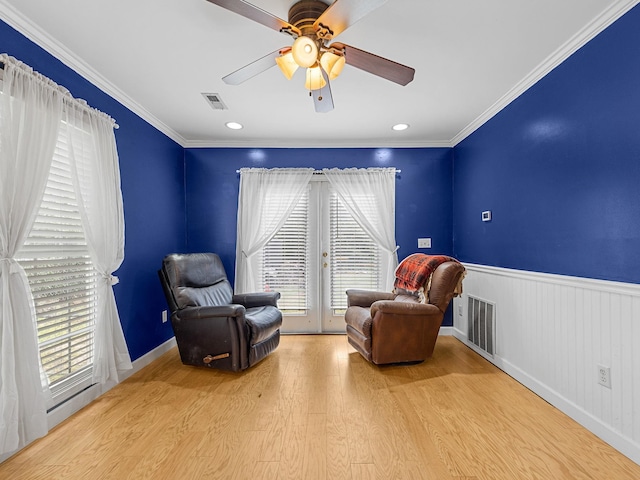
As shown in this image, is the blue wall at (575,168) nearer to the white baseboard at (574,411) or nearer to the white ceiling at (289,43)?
the white ceiling at (289,43)

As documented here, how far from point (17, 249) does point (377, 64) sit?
2.28m

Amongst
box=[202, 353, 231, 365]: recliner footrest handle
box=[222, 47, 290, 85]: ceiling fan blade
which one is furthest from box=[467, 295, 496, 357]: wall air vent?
box=[222, 47, 290, 85]: ceiling fan blade

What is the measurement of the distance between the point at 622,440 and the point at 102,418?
3230 millimetres

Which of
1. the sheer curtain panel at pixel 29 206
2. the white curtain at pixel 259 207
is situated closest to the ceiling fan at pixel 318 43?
the sheer curtain panel at pixel 29 206

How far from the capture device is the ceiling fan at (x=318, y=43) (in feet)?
5.02

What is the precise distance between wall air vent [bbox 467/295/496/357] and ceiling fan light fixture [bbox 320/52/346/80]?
266 cm

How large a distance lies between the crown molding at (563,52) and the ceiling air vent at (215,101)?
8.50ft

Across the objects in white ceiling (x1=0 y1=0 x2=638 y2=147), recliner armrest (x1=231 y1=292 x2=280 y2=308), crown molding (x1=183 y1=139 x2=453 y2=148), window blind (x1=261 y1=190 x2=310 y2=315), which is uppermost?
white ceiling (x1=0 y1=0 x2=638 y2=147)

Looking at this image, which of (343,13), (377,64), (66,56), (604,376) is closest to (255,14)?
(343,13)

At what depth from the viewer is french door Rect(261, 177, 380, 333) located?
443 centimetres

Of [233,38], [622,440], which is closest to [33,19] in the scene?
[233,38]

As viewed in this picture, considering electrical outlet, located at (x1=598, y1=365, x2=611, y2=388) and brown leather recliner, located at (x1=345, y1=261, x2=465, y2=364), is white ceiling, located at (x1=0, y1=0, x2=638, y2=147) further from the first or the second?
electrical outlet, located at (x1=598, y1=365, x2=611, y2=388)

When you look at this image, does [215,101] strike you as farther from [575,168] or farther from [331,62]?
[575,168]

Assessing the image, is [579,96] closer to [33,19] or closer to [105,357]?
[33,19]
